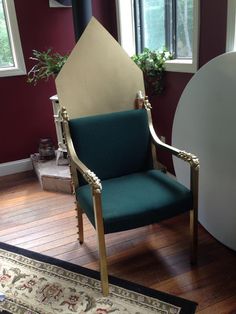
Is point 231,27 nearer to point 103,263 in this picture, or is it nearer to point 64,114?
point 64,114

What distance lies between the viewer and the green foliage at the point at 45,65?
2504mm

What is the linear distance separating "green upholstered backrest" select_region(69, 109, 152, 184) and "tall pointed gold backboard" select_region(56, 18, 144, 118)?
0.11 metres

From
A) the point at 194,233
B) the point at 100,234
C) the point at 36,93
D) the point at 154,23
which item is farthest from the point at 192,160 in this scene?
the point at 36,93

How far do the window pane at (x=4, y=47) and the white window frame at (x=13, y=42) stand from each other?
44 millimetres

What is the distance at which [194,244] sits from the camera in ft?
5.83

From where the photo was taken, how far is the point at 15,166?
3.23 meters

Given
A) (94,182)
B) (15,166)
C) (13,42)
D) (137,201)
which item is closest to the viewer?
(94,182)

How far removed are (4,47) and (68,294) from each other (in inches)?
94.7

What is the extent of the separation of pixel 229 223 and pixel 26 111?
7.37ft

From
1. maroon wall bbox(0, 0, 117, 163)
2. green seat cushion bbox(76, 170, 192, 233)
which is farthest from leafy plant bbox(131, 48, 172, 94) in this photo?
green seat cushion bbox(76, 170, 192, 233)

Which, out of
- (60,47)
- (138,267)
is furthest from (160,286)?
(60,47)

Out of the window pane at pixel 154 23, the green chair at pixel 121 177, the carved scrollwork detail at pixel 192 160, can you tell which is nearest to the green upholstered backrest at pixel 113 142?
the green chair at pixel 121 177

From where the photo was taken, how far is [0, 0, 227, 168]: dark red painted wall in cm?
274

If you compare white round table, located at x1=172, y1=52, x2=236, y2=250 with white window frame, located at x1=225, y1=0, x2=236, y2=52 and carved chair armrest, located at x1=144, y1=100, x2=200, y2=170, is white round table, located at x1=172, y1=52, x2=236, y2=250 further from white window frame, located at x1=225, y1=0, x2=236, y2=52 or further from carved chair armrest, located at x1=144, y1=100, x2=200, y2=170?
carved chair armrest, located at x1=144, y1=100, x2=200, y2=170
